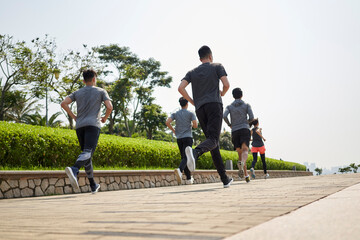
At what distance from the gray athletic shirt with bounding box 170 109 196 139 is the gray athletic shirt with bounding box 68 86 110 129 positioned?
3315mm

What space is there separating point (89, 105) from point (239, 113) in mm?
3868

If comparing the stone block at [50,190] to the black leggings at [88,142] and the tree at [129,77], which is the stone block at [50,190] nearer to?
the black leggings at [88,142]

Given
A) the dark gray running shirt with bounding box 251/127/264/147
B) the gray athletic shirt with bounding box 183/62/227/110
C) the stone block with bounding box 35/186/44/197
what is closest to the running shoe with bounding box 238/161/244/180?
the dark gray running shirt with bounding box 251/127/264/147

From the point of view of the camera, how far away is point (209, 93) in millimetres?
5809

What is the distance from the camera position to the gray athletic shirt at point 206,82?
581 centimetres

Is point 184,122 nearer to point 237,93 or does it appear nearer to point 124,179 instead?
point 237,93

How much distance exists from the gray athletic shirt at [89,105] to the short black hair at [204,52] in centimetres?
184

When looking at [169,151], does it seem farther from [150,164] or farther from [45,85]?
[45,85]

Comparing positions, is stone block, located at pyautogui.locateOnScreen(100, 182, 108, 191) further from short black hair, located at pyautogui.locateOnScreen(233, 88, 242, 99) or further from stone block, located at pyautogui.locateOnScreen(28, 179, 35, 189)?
short black hair, located at pyautogui.locateOnScreen(233, 88, 242, 99)

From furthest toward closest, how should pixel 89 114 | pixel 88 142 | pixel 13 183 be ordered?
pixel 13 183 → pixel 89 114 → pixel 88 142

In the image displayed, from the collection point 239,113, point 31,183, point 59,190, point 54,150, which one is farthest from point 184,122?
point 31,183

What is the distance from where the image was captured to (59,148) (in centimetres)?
902

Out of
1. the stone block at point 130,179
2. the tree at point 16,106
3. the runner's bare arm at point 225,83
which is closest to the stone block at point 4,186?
the stone block at point 130,179

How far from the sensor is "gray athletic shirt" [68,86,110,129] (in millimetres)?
6285
